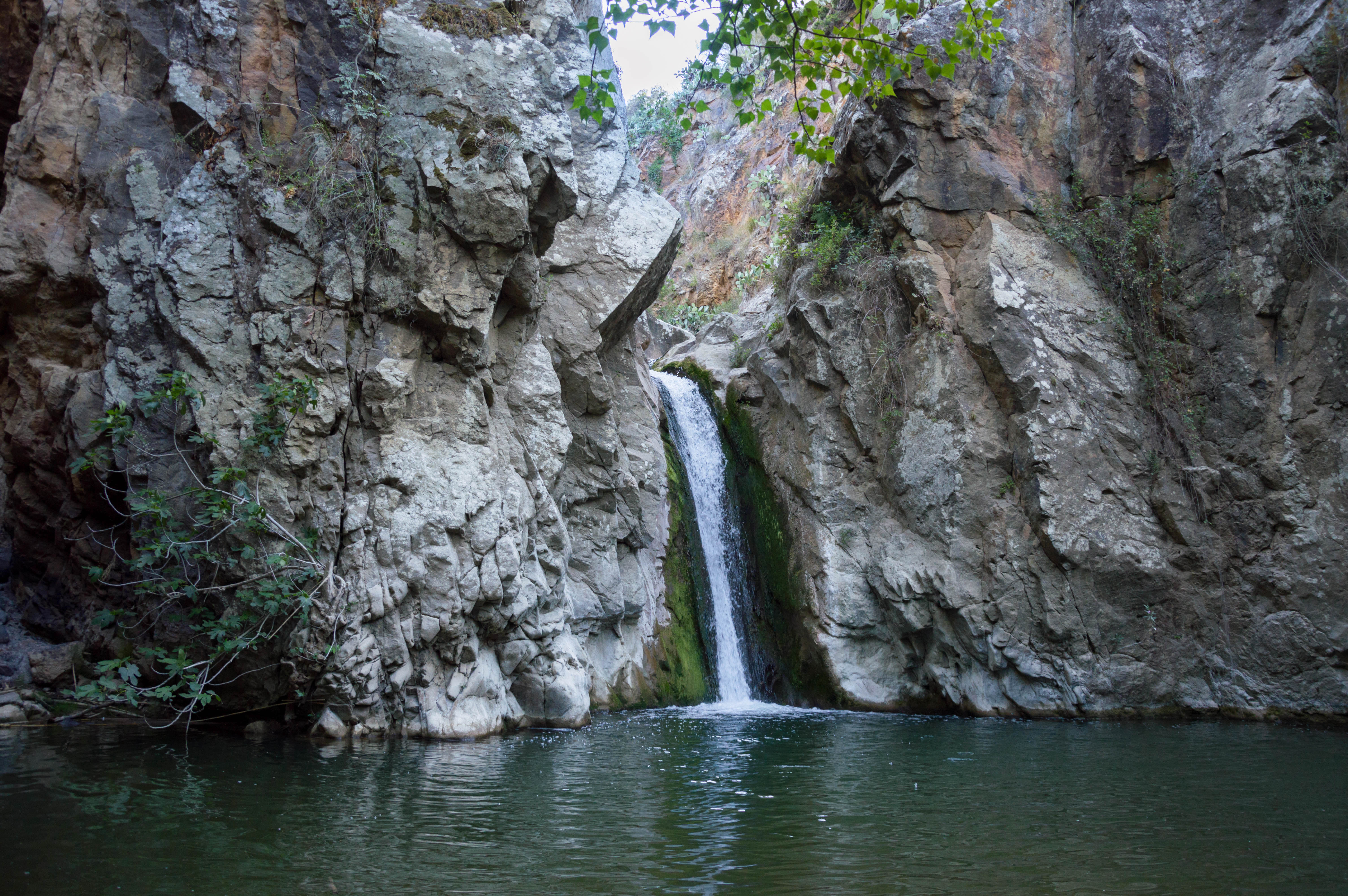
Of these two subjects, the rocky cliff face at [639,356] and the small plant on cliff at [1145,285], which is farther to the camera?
the small plant on cliff at [1145,285]

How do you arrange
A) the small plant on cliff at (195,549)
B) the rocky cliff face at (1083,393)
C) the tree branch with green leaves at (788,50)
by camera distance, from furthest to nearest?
the rocky cliff face at (1083,393) → the small plant on cliff at (195,549) → the tree branch with green leaves at (788,50)

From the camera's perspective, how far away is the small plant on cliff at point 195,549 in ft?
29.8

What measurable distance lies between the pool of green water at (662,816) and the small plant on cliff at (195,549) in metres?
0.89

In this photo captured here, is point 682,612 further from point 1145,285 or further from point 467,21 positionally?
point 467,21

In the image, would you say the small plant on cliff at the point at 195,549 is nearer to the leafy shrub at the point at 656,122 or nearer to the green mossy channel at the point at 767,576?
the green mossy channel at the point at 767,576

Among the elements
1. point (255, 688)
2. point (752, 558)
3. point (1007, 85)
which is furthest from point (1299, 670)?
point (255, 688)

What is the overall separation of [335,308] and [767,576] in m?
8.87

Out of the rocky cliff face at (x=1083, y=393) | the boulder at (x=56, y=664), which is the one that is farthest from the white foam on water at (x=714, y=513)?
the boulder at (x=56, y=664)

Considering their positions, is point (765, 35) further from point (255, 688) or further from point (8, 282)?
point (8, 282)

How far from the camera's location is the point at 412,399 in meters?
10.8

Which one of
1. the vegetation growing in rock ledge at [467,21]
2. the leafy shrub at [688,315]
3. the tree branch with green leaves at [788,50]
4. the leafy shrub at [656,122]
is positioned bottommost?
the tree branch with green leaves at [788,50]

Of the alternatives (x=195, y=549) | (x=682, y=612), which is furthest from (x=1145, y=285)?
(x=195, y=549)

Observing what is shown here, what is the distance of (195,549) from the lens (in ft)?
30.8

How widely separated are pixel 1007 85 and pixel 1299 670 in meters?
10.5
